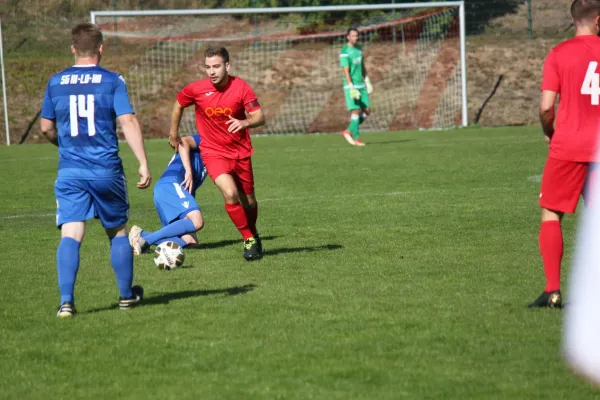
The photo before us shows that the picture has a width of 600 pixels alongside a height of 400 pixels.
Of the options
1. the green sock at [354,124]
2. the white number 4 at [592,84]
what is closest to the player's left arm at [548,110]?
the white number 4 at [592,84]

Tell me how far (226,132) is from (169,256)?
145 cm

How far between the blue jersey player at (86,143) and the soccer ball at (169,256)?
180 cm

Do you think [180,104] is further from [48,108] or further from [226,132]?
[48,108]

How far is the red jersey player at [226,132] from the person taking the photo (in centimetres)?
905

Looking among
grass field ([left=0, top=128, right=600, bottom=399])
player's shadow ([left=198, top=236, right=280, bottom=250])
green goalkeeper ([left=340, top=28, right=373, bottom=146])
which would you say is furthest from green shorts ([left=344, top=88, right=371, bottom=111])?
player's shadow ([left=198, top=236, right=280, bottom=250])

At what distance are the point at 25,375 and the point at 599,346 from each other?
9.83ft

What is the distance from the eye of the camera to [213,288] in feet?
25.1

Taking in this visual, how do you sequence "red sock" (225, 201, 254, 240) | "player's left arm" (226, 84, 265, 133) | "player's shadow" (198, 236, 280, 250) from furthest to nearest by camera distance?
"player's shadow" (198, 236, 280, 250)
"red sock" (225, 201, 254, 240)
"player's left arm" (226, 84, 265, 133)

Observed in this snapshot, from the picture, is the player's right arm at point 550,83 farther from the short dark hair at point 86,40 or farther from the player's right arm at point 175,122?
the player's right arm at point 175,122

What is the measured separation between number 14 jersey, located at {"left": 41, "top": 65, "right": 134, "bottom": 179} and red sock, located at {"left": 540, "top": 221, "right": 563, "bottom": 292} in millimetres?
2824

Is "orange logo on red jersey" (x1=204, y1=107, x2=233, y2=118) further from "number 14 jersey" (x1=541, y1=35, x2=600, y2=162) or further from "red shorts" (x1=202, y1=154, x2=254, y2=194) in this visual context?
"number 14 jersey" (x1=541, y1=35, x2=600, y2=162)

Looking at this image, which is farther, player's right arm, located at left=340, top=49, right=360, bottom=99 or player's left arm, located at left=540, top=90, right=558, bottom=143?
player's right arm, located at left=340, top=49, right=360, bottom=99

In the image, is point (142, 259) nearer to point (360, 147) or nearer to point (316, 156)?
point (316, 156)

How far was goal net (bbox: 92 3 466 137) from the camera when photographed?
30312mm
